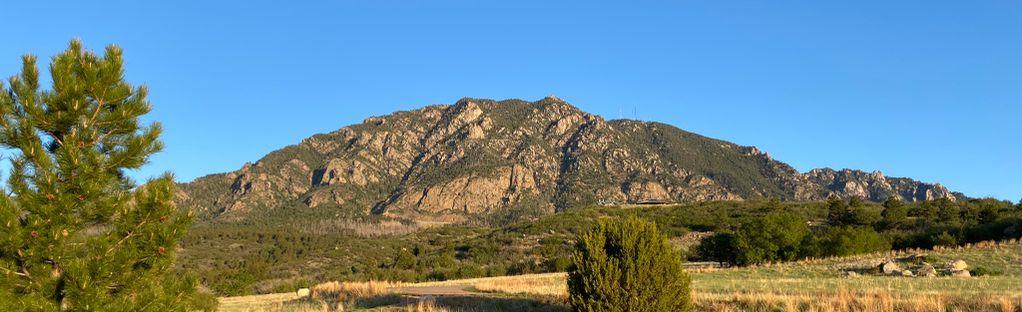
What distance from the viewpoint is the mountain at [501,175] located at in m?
158

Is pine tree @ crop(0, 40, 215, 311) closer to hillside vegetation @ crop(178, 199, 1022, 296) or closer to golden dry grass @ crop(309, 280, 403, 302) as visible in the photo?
golden dry grass @ crop(309, 280, 403, 302)

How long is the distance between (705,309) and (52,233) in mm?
12404

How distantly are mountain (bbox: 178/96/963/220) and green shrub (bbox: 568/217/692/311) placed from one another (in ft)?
446

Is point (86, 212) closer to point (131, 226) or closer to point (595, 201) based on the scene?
point (131, 226)

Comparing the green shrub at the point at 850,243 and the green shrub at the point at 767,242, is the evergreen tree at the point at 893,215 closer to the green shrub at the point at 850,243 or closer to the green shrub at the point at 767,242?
the green shrub at the point at 850,243

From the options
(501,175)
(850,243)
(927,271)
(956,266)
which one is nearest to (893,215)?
(850,243)

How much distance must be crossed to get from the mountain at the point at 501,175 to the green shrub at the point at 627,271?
136m

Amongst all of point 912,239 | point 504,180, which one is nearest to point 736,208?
point 912,239

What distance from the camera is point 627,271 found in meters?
12.5

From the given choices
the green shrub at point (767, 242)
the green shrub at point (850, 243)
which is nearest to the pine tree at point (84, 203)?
the green shrub at point (767, 242)

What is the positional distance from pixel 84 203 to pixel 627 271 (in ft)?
30.9

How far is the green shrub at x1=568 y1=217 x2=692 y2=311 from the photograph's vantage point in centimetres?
1237

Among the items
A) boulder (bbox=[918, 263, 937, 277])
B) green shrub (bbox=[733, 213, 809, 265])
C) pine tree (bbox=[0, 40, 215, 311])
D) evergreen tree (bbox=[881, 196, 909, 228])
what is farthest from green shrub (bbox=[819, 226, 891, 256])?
pine tree (bbox=[0, 40, 215, 311])

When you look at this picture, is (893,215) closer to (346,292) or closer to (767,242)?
(767,242)
